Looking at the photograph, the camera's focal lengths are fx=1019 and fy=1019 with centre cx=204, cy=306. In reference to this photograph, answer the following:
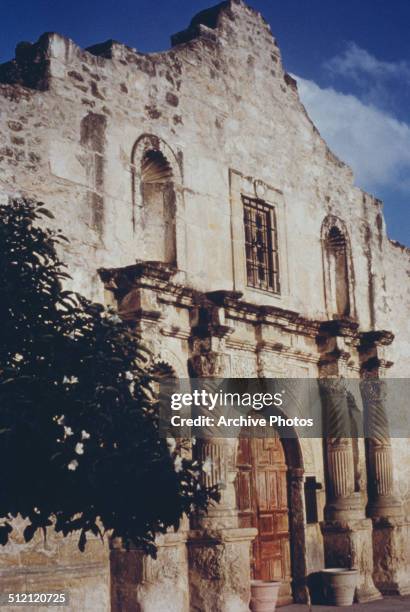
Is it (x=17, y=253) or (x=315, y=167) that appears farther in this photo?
(x=315, y=167)

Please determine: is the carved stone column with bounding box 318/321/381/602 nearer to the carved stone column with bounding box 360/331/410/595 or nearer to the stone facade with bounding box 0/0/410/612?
the stone facade with bounding box 0/0/410/612

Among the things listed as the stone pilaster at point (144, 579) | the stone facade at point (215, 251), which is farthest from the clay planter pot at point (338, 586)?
the stone pilaster at point (144, 579)

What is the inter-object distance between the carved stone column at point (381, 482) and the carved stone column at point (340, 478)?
0.25m

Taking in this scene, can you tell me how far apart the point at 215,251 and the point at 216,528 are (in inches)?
132

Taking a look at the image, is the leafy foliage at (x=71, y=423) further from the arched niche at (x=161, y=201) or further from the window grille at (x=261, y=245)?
the window grille at (x=261, y=245)

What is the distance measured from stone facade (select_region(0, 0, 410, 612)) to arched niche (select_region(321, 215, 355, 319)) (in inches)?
1.3

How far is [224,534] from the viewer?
1103 centimetres

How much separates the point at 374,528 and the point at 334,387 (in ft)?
6.91

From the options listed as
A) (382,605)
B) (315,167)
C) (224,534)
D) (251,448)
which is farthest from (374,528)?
(315,167)

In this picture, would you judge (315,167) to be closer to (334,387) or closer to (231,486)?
(334,387)

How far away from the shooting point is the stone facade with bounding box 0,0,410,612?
1025 cm

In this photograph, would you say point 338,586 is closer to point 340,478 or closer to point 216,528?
point 340,478

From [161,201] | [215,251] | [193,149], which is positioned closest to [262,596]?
[215,251]

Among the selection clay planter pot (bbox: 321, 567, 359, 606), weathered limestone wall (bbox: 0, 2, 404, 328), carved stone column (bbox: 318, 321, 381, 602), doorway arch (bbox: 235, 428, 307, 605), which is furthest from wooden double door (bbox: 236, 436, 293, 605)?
weathered limestone wall (bbox: 0, 2, 404, 328)
